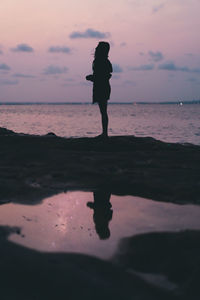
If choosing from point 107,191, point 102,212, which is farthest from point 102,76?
point 102,212

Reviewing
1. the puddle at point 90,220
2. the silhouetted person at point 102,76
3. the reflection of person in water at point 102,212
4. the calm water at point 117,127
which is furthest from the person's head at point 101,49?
the calm water at point 117,127

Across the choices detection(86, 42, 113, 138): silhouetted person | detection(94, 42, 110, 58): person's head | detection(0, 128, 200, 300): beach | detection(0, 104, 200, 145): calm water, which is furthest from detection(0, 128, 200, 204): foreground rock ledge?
detection(0, 104, 200, 145): calm water

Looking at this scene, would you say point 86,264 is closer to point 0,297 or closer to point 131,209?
point 0,297

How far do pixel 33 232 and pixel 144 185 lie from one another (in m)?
2.81

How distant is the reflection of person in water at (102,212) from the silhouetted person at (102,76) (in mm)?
5207

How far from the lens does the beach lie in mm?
2723

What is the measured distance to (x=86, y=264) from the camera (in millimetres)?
3119

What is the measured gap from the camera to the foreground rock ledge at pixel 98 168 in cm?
582

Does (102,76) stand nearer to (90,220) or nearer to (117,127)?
(90,220)

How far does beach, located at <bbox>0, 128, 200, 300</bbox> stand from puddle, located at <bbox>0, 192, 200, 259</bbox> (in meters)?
0.13

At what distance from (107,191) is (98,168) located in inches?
63.9

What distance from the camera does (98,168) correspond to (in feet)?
24.5

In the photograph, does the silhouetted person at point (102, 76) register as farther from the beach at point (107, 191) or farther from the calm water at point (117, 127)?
the calm water at point (117, 127)

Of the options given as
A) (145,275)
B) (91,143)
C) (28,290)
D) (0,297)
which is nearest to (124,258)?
(145,275)
